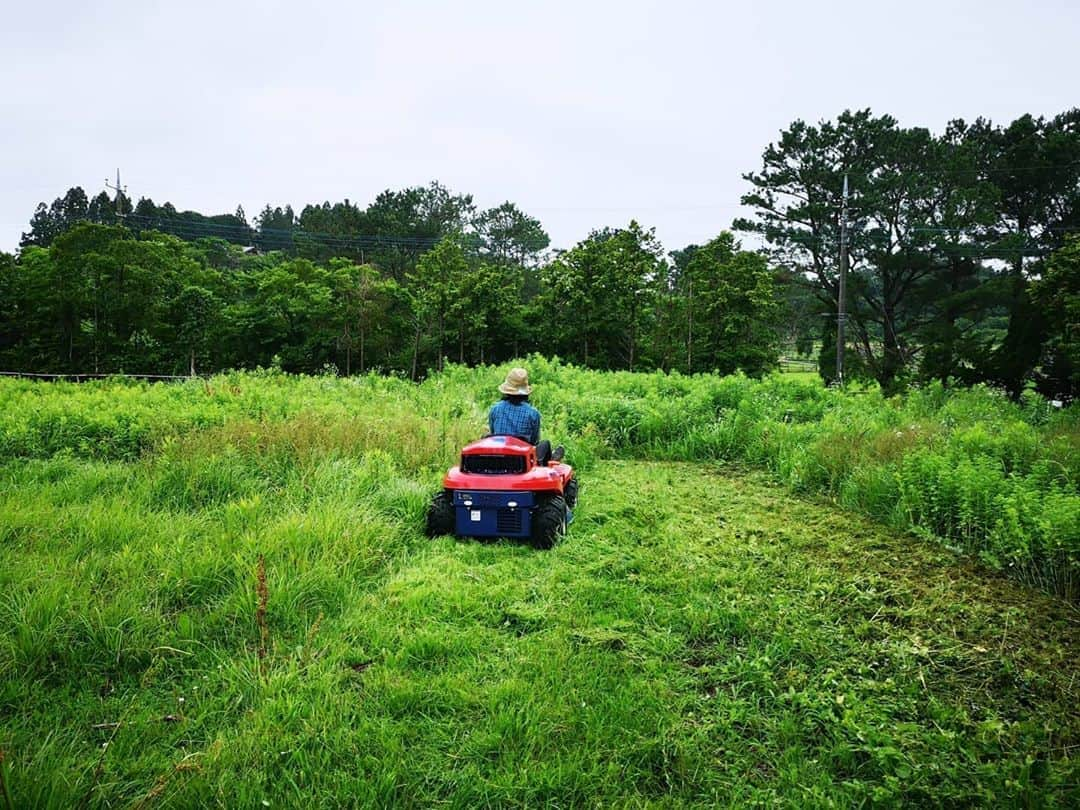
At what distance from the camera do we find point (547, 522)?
4.95 metres

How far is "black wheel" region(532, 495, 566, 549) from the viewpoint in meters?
4.95

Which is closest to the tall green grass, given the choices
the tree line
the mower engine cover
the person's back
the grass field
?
the grass field

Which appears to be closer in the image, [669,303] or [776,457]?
[776,457]

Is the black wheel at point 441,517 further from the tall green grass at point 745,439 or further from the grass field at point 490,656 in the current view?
the tall green grass at point 745,439

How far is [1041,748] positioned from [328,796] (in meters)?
2.99

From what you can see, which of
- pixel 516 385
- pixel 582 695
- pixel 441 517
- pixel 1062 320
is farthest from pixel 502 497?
pixel 1062 320

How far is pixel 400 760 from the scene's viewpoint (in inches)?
95.7

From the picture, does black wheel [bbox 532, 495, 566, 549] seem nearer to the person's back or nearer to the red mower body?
the red mower body

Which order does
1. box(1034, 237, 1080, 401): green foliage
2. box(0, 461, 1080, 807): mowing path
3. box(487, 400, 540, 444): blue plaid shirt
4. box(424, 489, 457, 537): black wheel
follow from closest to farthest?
1. box(0, 461, 1080, 807): mowing path
2. box(424, 489, 457, 537): black wheel
3. box(487, 400, 540, 444): blue plaid shirt
4. box(1034, 237, 1080, 401): green foliage

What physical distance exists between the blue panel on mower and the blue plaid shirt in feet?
3.02

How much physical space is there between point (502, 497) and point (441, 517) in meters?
0.64

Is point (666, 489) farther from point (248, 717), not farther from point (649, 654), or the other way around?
point (248, 717)

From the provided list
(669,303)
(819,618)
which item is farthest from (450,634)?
(669,303)

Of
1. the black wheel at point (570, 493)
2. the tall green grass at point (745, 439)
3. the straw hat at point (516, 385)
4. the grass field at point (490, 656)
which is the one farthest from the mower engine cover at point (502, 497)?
the tall green grass at point (745, 439)
